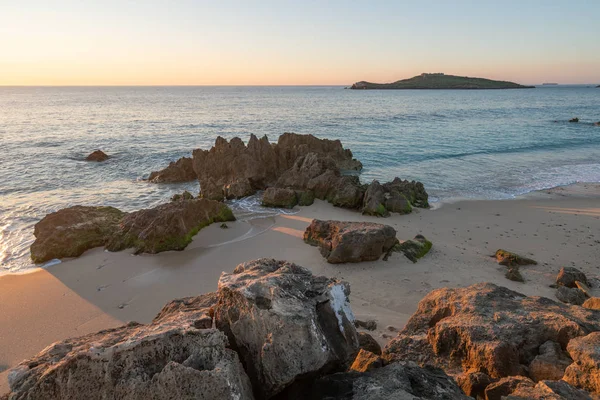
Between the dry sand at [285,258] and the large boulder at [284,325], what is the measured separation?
11.0 feet

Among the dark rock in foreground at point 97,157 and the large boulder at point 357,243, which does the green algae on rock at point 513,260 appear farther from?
the dark rock in foreground at point 97,157

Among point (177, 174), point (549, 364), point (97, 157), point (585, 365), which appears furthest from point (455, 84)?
point (585, 365)

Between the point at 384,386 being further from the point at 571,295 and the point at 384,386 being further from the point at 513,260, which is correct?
the point at 513,260

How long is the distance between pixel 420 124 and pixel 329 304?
51569 millimetres

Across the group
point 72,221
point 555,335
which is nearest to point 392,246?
point 555,335

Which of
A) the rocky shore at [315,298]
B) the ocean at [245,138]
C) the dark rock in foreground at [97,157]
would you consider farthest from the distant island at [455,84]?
the rocky shore at [315,298]

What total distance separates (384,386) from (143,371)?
2425 millimetres

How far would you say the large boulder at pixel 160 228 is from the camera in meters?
12.5

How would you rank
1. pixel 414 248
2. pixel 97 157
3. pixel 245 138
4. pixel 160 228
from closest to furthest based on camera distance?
1. pixel 414 248
2. pixel 160 228
3. pixel 97 157
4. pixel 245 138

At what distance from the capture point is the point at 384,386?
4.05 meters

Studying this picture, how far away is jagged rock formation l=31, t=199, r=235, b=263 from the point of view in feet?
40.5

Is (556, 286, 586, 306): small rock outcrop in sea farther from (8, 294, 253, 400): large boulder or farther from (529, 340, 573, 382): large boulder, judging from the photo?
(8, 294, 253, 400): large boulder

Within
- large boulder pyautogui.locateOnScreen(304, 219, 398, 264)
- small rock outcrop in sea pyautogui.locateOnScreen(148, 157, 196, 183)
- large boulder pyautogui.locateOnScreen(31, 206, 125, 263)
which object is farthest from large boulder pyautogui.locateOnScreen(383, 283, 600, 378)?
small rock outcrop in sea pyautogui.locateOnScreen(148, 157, 196, 183)

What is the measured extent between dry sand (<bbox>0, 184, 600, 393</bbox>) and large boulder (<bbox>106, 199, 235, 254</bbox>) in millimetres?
328
